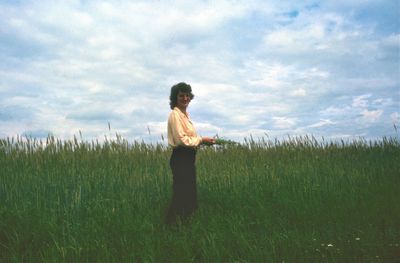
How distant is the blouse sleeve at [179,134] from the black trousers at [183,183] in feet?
0.62

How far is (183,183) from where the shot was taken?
20.1 ft

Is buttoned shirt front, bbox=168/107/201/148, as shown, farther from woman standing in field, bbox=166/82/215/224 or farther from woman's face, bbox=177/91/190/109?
woman's face, bbox=177/91/190/109

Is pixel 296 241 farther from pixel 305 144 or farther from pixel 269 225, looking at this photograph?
pixel 305 144

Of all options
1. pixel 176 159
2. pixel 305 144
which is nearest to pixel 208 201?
pixel 176 159

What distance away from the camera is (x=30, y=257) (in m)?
5.69

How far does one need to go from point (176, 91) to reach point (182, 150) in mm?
870

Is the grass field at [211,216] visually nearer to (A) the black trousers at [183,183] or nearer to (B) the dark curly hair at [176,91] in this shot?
(A) the black trousers at [183,183]

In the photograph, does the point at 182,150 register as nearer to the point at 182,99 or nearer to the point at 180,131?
the point at 180,131

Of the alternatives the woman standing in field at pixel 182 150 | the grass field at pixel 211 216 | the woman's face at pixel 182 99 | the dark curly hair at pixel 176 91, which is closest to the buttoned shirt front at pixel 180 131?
the woman standing in field at pixel 182 150

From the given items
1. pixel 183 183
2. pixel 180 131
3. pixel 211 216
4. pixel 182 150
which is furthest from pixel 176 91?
pixel 211 216

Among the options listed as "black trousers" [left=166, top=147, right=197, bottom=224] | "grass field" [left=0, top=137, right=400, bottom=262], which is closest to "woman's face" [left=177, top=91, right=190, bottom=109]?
"black trousers" [left=166, top=147, right=197, bottom=224]

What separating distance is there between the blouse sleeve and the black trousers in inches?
7.4

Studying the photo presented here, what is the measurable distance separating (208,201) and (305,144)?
760 cm

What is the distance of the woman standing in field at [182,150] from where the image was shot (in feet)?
19.4
